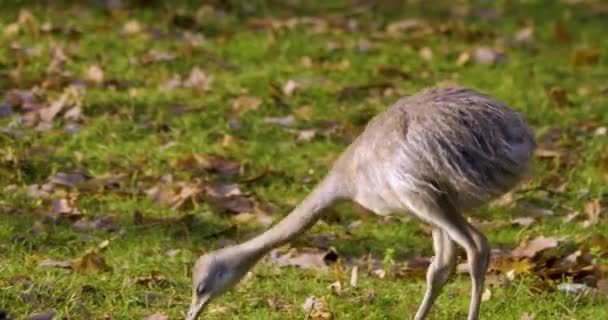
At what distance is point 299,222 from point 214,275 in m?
0.45

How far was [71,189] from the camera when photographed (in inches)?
314

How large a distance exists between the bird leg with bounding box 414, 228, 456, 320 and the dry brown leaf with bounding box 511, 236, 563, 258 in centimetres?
80

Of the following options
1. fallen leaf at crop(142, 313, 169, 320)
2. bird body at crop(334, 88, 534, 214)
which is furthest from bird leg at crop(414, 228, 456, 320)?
fallen leaf at crop(142, 313, 169, 320)

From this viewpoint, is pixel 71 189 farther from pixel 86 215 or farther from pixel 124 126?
pixel 124 126

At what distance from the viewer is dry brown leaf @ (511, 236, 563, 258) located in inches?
276

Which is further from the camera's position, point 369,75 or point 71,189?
point 369,75

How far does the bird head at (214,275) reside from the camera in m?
5.98

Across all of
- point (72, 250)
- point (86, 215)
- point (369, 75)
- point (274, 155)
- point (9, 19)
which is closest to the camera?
point (72, 250)

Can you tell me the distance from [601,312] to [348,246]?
1.58 metres

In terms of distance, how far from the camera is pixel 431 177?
19.3 ft

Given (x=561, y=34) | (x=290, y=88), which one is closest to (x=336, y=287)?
(x=290, y=88)

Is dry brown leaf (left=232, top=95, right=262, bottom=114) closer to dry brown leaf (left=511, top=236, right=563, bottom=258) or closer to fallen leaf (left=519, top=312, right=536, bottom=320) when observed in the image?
dry brown leaf (left=511, top=236, right=563, bottom=258)

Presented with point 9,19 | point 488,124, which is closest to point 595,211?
point 488,124

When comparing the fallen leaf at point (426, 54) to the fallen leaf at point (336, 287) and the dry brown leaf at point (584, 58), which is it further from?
the fallen leaf at point (336, 287)
